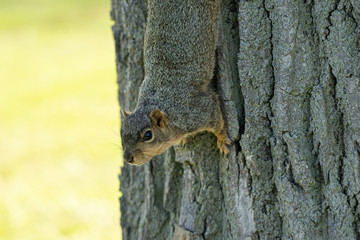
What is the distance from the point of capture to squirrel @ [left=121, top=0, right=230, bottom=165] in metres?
2.49

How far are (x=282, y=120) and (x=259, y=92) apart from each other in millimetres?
183

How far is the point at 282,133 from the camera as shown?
2215 mm

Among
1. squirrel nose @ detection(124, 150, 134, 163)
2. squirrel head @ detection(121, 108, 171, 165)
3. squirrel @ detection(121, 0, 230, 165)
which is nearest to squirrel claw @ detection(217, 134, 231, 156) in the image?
squirrel @ detection(121, 0, 230, 165)

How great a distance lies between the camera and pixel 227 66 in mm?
2395

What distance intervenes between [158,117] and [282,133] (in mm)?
769

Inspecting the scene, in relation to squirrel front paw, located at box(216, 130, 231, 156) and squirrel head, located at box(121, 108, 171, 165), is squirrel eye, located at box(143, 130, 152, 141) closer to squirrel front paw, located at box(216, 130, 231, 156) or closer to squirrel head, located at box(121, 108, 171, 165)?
squirrel head, located at box(121, 108, 171, 165)

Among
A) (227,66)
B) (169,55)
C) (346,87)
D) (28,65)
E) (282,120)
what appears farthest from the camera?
(28,65)

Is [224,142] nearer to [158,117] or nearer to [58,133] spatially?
[158,117]

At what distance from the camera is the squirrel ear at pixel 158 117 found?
263cm

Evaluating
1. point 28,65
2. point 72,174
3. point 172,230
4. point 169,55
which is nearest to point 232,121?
point 169,55

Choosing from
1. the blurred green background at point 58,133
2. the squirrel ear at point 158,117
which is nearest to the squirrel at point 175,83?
the squirrel ear at point 158,117

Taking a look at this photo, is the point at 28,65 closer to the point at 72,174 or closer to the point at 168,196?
the point at 72,174

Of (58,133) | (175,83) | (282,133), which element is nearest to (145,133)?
(175,83)

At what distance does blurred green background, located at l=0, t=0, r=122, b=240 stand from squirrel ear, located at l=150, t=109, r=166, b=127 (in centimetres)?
183
